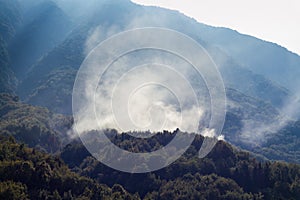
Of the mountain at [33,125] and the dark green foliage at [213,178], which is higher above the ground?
the mountain at [33,125]

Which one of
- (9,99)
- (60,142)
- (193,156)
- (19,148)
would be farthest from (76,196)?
(9,99)

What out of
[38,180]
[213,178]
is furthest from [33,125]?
[38,180]

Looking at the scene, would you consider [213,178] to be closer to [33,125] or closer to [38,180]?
[38,180]

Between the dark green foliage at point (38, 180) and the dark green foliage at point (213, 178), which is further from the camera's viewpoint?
the dark green foliage at point (213, 178)

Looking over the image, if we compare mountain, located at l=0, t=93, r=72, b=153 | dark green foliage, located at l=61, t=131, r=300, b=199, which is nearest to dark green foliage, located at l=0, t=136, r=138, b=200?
dark green foliage, located at l=61, t=131, r=300, b=199

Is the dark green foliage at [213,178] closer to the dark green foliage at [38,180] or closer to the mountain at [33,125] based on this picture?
the dark green foliage at [38,180]

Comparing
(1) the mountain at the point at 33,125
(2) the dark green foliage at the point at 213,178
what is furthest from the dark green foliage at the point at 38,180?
(1) the mountain at the point at 33,125

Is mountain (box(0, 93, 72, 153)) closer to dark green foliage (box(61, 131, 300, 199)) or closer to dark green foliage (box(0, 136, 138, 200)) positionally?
dark green foliage (box(61, 131, 300, 199))

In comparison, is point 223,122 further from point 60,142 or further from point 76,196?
point 76,196

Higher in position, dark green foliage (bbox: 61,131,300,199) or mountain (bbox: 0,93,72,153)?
mountain (bbox: 0,93,72,153)

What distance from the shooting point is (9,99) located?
14312 centimetres

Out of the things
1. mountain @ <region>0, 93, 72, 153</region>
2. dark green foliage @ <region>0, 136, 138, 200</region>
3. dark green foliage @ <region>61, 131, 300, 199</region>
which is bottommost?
dark green foliage @ <region>0, 136, 138, 200</region>

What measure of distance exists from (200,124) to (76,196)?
115 metres

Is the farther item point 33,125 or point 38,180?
point 33,125
